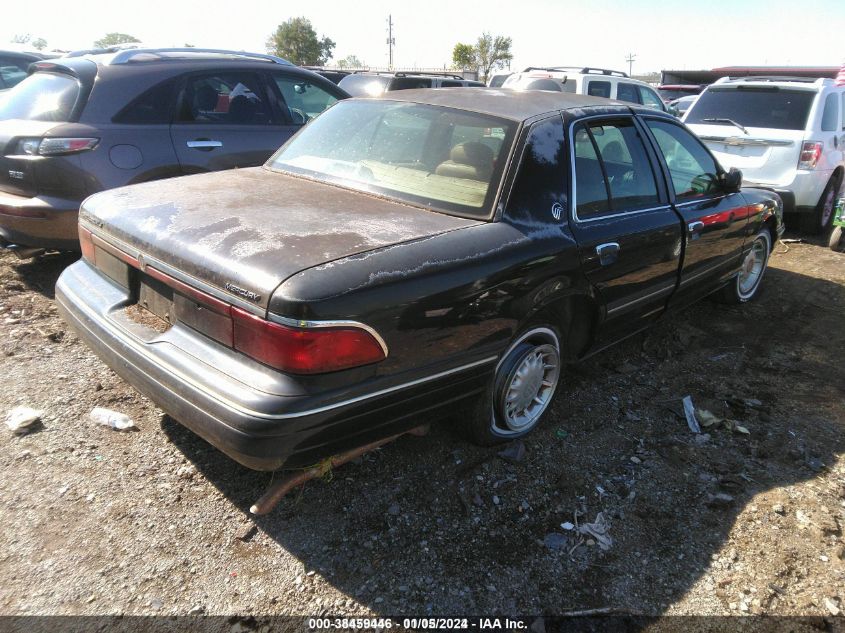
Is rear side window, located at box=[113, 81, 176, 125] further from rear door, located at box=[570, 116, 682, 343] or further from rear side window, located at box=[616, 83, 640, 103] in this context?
rear side window, located at box=[616, 83, 640, 103]

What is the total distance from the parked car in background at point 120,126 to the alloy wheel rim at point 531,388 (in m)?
3.27

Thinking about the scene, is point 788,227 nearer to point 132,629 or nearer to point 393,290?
point 393,290

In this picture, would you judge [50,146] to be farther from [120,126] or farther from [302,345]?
[302,345]

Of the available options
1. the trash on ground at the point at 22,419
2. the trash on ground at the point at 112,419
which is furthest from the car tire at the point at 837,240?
the trash on ground at the point at 22,419

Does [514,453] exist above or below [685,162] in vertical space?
below

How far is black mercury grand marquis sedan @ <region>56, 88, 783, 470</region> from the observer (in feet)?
6.95

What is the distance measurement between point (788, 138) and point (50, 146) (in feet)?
24.7

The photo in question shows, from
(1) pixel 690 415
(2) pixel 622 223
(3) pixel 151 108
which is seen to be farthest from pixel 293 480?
(3) pixel 151 108

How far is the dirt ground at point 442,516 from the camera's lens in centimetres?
226

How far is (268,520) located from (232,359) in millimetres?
790

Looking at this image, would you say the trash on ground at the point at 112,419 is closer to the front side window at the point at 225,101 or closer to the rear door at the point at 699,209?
the front side window at the point at 225,101

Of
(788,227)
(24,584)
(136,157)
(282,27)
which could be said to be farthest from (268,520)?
(282,27)

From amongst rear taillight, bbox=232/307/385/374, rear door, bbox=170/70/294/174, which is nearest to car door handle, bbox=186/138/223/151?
rear door, bbox=170/70/294/174

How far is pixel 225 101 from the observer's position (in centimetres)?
514
